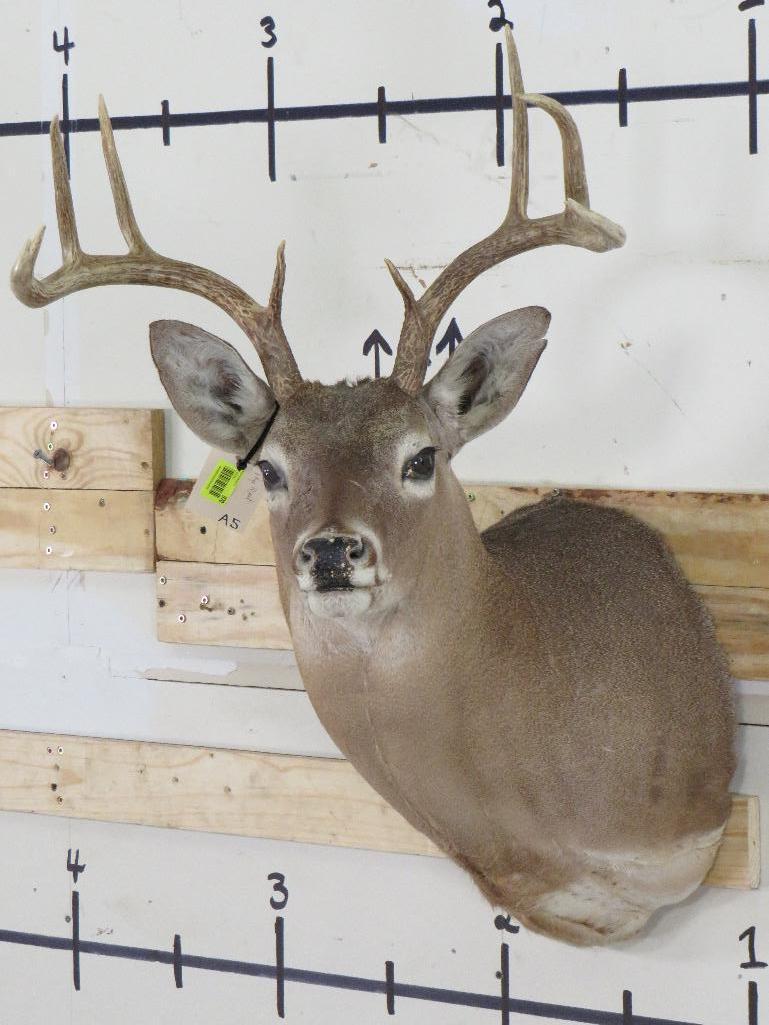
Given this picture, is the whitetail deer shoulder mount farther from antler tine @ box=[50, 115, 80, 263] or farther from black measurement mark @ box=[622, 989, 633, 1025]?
black measurement mark @ box=[622, 989, 633, 1025]

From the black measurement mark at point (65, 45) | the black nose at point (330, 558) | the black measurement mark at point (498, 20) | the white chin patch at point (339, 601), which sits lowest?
the white chin patch at point (339, 601)

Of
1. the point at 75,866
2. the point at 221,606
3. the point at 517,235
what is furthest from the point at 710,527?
the point at 75,866

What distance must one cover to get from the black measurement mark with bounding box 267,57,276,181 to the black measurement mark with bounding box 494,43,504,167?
19.9 inches

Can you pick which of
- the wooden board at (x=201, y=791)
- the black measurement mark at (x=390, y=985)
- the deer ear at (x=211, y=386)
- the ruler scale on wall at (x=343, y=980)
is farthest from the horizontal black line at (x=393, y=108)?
the black measurement mark at (x=390, y=985)

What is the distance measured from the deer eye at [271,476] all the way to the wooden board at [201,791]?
87cm

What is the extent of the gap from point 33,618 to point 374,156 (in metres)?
1.37

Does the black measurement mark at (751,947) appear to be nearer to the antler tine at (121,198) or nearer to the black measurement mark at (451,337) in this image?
the black measurement mark at (451,337)

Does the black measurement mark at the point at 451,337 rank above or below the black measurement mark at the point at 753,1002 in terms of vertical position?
above

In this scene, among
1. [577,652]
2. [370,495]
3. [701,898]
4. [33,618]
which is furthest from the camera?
[33,618]

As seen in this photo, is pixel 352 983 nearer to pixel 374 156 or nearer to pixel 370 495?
pixel 370 495

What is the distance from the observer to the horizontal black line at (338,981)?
8.35ft

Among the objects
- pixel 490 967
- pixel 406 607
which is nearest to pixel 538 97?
pixel 406 607

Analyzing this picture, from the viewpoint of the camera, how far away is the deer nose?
1.69 metres

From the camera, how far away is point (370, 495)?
5.92 feet
